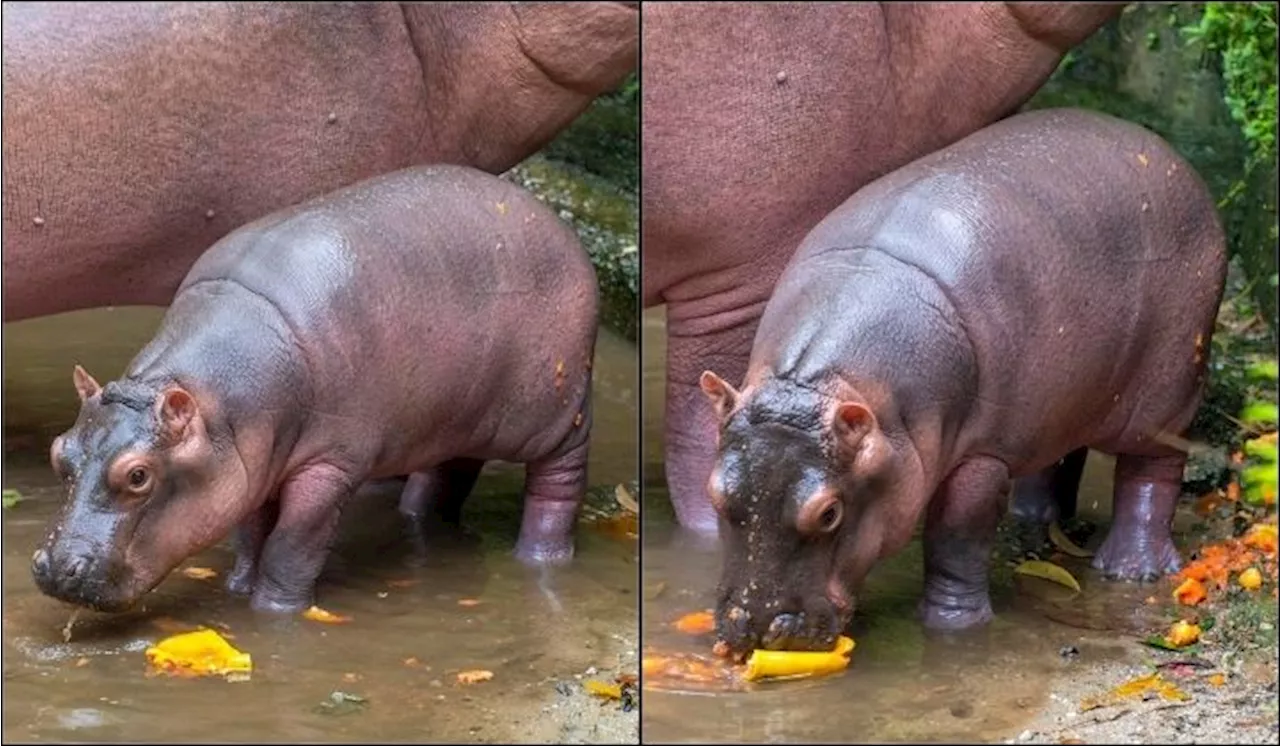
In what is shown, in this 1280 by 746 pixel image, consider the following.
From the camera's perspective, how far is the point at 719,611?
4227mm

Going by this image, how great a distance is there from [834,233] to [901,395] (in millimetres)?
432

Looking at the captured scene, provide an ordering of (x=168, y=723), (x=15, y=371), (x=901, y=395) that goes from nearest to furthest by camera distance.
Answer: (x=168, y=723), (x=901, y=395), (x=15, y=371)

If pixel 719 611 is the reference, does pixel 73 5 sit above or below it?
above

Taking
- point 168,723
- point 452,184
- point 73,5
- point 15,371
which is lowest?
point 168,723

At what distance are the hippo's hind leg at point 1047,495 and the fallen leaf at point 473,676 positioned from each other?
160cm

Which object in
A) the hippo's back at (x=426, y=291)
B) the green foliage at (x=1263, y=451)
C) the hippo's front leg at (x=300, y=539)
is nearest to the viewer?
the green foliage at (x=1263, y=451)

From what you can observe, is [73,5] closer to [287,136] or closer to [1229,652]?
[287,136]

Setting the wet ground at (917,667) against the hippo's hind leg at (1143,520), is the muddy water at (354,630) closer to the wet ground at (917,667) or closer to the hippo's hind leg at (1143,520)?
the wet ground at (917,667)

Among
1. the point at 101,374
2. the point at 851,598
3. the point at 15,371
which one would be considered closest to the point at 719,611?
the point at 851,598

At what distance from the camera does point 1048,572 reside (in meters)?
5.00

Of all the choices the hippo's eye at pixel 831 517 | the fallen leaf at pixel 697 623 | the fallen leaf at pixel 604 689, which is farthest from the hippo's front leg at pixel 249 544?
the hippo's eye at pixel 831 517

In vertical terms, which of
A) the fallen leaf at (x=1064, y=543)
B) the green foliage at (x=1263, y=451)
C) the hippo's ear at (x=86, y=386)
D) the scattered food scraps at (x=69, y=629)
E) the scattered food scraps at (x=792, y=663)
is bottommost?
the fallen leaf at (x=1064, y=543)

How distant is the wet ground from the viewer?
3924 millimetres

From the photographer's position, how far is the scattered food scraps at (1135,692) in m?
4.05
